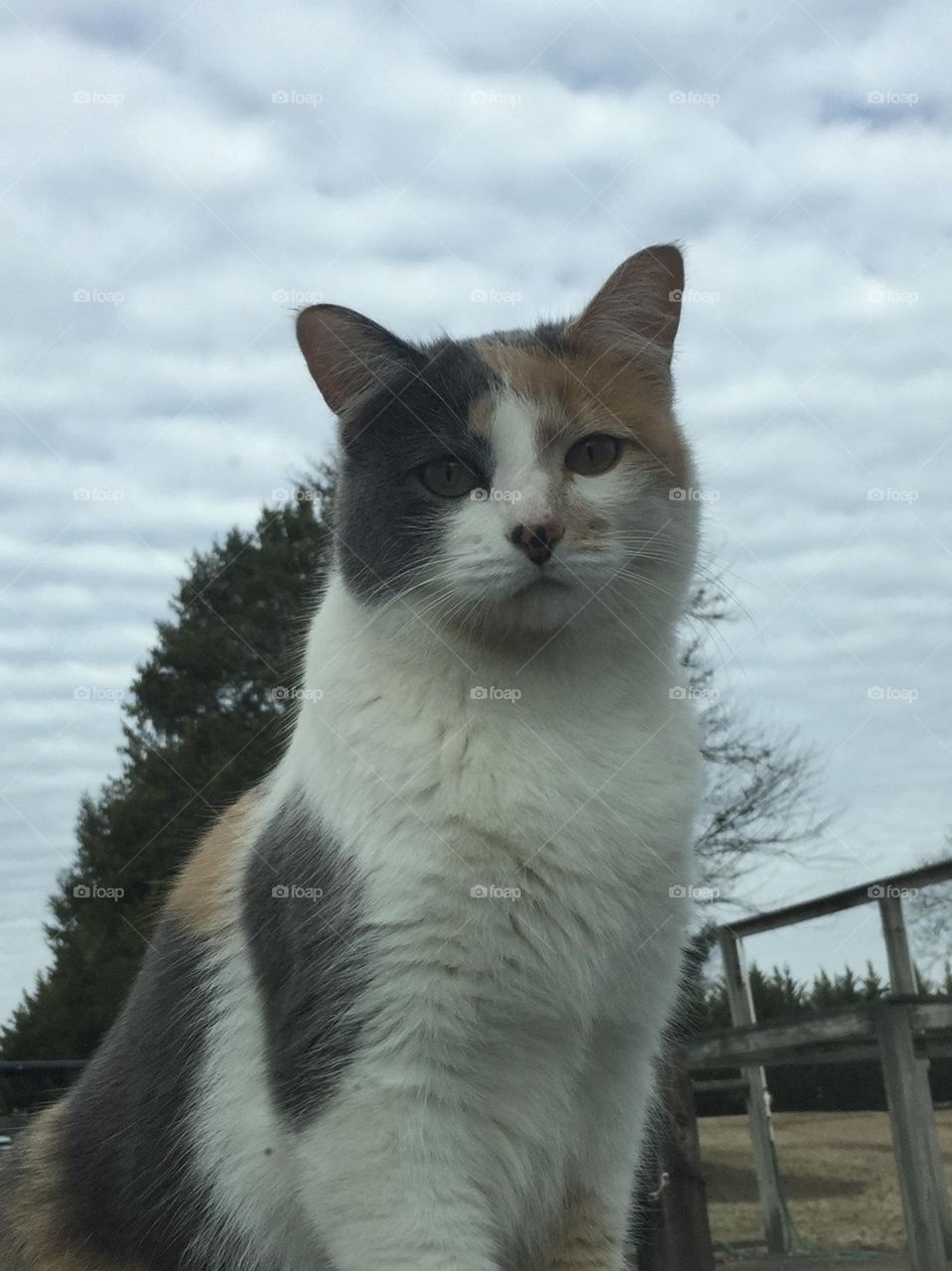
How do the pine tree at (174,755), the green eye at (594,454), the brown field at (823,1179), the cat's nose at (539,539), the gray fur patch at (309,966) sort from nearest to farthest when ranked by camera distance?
the gray fur patch at (309,966), the cat's nose at (539,539), the green eye at (594,454), the brown field at (823,1179), the pine tree at (174,755)

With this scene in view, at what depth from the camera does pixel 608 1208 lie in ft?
8.98

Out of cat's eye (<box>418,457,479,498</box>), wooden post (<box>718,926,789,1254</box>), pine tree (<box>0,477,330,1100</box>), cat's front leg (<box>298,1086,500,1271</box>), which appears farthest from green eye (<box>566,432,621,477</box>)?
pine tree (<box>0,477,330,1100</box>)

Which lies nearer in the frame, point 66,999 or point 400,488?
point 400,488

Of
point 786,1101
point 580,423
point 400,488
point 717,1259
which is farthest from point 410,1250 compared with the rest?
point 786,1101

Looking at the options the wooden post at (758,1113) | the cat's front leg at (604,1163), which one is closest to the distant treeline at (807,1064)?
the wooden post at (758,1113)

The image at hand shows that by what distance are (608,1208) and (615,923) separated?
759 mm

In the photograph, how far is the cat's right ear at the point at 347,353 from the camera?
2.95 metres

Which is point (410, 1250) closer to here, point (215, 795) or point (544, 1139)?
point (544, 1139)

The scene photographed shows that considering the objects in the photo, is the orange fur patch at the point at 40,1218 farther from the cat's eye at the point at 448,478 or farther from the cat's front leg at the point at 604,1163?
the cat's eye at the point at 448,478

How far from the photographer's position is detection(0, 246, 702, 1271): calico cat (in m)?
2.34

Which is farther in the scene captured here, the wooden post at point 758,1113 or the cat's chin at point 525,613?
the wooden post at point 758,1113

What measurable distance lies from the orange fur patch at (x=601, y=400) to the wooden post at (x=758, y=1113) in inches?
219

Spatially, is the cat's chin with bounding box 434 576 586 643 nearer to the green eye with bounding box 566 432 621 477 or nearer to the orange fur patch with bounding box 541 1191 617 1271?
the green eye with bounding box 566 432 621 477

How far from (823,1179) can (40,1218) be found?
689cm
